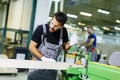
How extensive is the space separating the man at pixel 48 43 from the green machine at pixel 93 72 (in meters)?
0.34

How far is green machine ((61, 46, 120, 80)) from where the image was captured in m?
1.83

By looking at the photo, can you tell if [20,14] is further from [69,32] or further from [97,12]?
[97,12]

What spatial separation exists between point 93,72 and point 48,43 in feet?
2.58

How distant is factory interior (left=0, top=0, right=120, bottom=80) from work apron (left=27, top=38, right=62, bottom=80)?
0.45 ft

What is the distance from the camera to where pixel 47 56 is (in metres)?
2.63

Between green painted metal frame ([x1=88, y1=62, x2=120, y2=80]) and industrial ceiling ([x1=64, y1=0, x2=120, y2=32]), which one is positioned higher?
industrial ceiling ([x1=64, y1=0, x2=120, y2=32])

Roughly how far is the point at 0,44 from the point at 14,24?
978 millimetres

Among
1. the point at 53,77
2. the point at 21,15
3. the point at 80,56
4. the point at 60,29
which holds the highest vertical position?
the point at 21,15

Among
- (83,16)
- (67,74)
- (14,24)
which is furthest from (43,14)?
(83,16)

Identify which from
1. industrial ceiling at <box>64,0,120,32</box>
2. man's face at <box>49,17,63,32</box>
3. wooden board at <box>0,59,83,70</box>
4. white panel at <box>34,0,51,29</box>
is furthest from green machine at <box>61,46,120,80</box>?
industrial ceiling at <box>64,0,120,32</box>

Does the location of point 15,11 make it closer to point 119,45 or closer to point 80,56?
point 119,45

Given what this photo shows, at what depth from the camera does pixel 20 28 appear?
7121 millimetres

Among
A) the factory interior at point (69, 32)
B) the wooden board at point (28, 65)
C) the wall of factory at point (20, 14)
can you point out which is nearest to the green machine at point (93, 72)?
the factory interior at point (69, 32)

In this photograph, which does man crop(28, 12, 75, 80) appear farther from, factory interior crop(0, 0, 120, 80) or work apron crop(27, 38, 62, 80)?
factory interior crop(0, 0, 120, 80)
